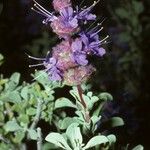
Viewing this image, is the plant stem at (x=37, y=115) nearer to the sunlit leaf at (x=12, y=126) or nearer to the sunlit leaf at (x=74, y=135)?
the sunlit leaf at (x=12, y=126)

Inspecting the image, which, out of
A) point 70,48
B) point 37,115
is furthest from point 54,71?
point 37,115

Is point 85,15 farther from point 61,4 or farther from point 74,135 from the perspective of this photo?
point 74,135

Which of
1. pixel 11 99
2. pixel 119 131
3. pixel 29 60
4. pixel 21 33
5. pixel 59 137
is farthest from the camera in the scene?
pixel 21 33

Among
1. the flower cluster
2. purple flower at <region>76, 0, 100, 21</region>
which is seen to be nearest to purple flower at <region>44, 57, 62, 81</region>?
the flower cluster

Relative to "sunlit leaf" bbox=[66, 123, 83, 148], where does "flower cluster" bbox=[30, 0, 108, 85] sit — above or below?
above

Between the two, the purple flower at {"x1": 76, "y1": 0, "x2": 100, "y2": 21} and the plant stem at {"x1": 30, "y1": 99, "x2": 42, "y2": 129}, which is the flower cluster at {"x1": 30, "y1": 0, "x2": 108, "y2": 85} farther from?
the plant stem at {"x1": 30, "y1": 99, "x2": 42, "y2": 129}

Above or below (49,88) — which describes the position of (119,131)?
below

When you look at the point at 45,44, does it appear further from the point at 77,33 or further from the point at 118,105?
the point at 77,33

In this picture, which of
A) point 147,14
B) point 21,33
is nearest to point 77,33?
point 21,33

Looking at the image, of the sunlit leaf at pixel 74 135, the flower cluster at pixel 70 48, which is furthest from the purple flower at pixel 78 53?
the sunlit leaf at pixel 74 135
